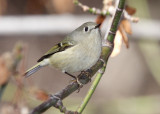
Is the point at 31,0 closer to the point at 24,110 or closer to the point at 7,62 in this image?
the point at 7,62

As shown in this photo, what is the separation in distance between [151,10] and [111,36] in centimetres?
370

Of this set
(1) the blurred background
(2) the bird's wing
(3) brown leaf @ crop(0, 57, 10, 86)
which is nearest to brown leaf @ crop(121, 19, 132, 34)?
(2) the bird's wing

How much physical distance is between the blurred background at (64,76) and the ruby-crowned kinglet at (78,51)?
0.69 feet

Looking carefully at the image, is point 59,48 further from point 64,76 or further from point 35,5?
point 64,76

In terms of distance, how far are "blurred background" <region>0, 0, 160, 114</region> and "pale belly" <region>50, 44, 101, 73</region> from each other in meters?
0.23

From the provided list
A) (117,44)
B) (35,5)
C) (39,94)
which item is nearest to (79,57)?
(117,44)

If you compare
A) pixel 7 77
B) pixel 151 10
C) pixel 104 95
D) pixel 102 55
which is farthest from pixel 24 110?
pixel 151 10

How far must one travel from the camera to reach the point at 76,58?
8.77 feet

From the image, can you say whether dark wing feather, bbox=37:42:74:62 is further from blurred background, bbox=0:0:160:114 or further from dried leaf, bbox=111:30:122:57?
dried leaf, bbox=111:30:122:57

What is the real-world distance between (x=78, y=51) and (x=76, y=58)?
6 cm

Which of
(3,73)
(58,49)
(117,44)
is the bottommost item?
(58,49)

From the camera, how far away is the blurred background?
8.32 ft

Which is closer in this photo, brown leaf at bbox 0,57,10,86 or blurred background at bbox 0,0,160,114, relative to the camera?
brown leaf at bbox 0,57,10,86

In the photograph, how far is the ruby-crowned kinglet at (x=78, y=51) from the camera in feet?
8.32
